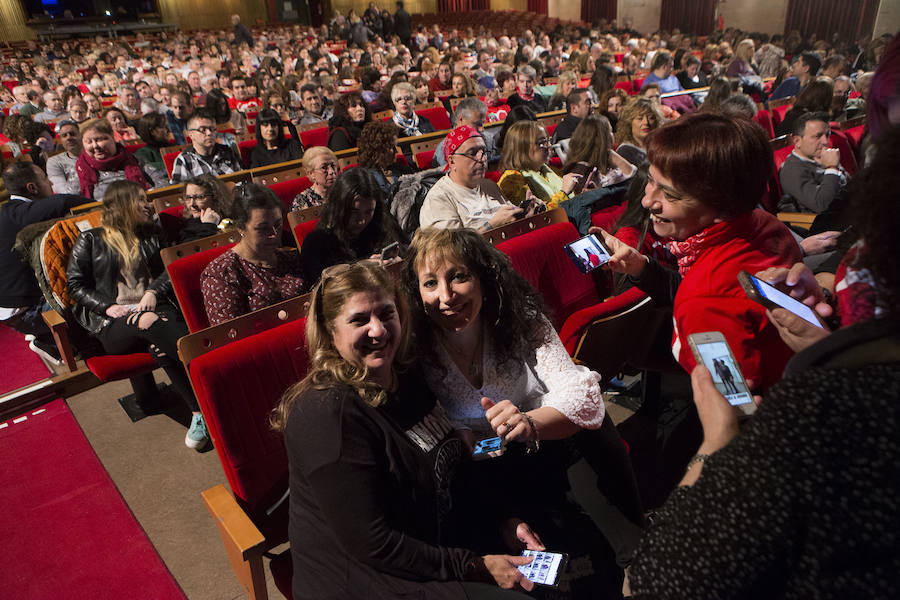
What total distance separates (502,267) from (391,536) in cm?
90

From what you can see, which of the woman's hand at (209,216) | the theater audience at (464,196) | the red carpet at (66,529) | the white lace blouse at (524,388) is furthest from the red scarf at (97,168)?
the white lace blouse at (524,388)

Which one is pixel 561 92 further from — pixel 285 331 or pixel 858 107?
pixel 285 331

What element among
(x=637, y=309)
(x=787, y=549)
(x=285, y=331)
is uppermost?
(x=787, y=549)

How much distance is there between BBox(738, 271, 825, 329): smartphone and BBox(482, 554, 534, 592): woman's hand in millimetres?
841

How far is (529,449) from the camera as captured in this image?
1550mm

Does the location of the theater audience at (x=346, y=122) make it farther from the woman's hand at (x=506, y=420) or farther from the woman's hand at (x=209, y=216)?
the woman's hand at (x=506, y=420)

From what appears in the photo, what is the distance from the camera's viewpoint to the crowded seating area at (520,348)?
62 cm

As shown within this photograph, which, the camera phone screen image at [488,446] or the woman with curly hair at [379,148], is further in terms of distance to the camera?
the woman with curly hair at [379,148]

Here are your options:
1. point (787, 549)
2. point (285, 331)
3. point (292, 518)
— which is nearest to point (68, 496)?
point (285, 331)

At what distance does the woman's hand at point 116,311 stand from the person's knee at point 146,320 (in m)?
0.16

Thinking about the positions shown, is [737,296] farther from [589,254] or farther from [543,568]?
[543,568]

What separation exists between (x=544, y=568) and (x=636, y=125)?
11.3 ft

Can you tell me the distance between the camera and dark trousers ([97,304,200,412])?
261 centimetres

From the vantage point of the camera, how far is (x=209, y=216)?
10.7ft
